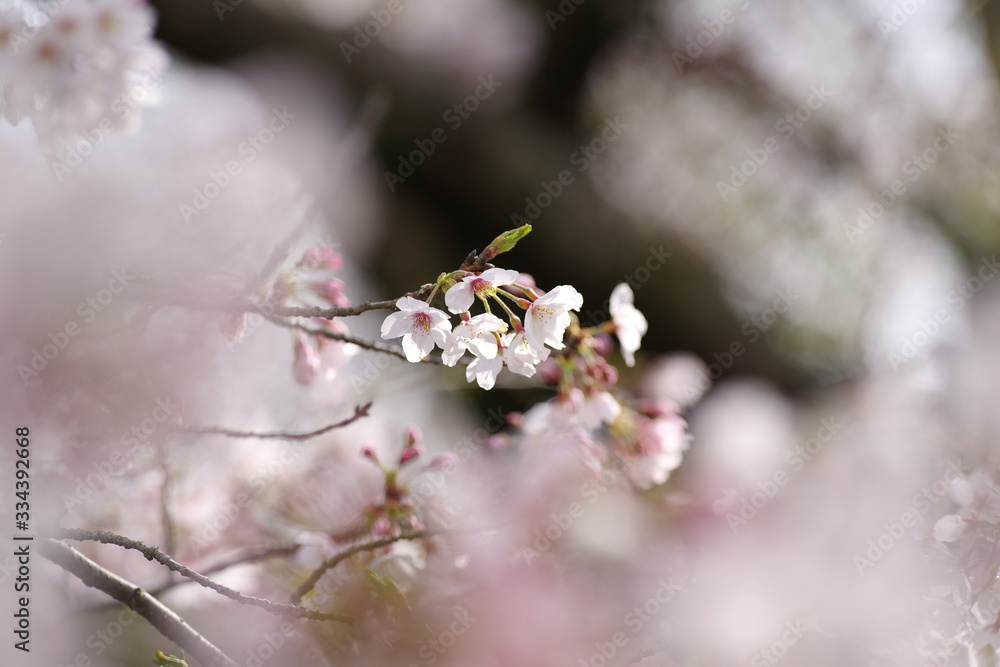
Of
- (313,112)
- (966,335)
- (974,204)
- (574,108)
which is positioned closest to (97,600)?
(966,335)

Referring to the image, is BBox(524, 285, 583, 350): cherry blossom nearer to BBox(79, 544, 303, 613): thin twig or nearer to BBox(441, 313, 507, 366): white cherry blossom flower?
BBox(441, 313, 507, 366): white cherry blossom flower

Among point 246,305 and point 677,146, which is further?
point 677,146
